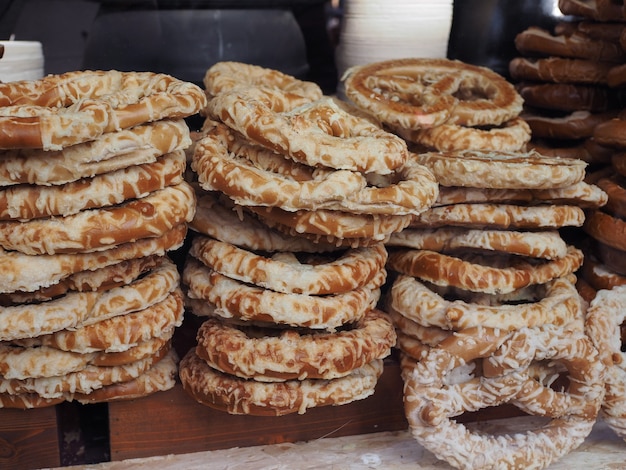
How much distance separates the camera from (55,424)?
8.25ft

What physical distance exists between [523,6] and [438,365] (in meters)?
2.18

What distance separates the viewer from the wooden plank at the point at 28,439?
8.19 feet

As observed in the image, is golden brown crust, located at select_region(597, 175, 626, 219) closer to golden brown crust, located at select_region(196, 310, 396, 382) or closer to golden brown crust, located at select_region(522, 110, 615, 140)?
golden brown crust, located at select_region(522, 110, 615, 140)

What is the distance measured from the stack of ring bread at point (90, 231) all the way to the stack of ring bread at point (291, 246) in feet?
0.49

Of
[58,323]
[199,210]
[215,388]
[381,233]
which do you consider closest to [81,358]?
[58,323]

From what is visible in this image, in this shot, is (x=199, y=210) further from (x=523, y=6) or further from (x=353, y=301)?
(x=523, y=6)

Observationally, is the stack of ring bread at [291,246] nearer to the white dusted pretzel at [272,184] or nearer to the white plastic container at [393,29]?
the white dusted pretzel at [272,184]

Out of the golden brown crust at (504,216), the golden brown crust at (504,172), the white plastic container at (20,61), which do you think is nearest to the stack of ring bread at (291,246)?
the golden brown crust at (504,172)

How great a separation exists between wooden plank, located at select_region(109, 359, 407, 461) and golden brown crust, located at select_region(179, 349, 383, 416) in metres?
0.15

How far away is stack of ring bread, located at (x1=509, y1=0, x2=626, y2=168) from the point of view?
343 centimetres

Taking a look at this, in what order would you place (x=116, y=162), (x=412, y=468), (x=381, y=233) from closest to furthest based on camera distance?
1. (x=116, y=162)
2. (x=381, y=233)
3. (x=412, y=468)

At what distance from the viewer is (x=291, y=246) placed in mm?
2584

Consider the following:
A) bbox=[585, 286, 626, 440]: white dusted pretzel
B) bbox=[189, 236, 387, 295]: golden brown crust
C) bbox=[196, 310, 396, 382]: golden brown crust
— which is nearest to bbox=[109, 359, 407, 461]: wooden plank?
bbox=[196, 310, 396, 382]: golden brown crust

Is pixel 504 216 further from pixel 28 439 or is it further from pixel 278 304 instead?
pixel 28 439
